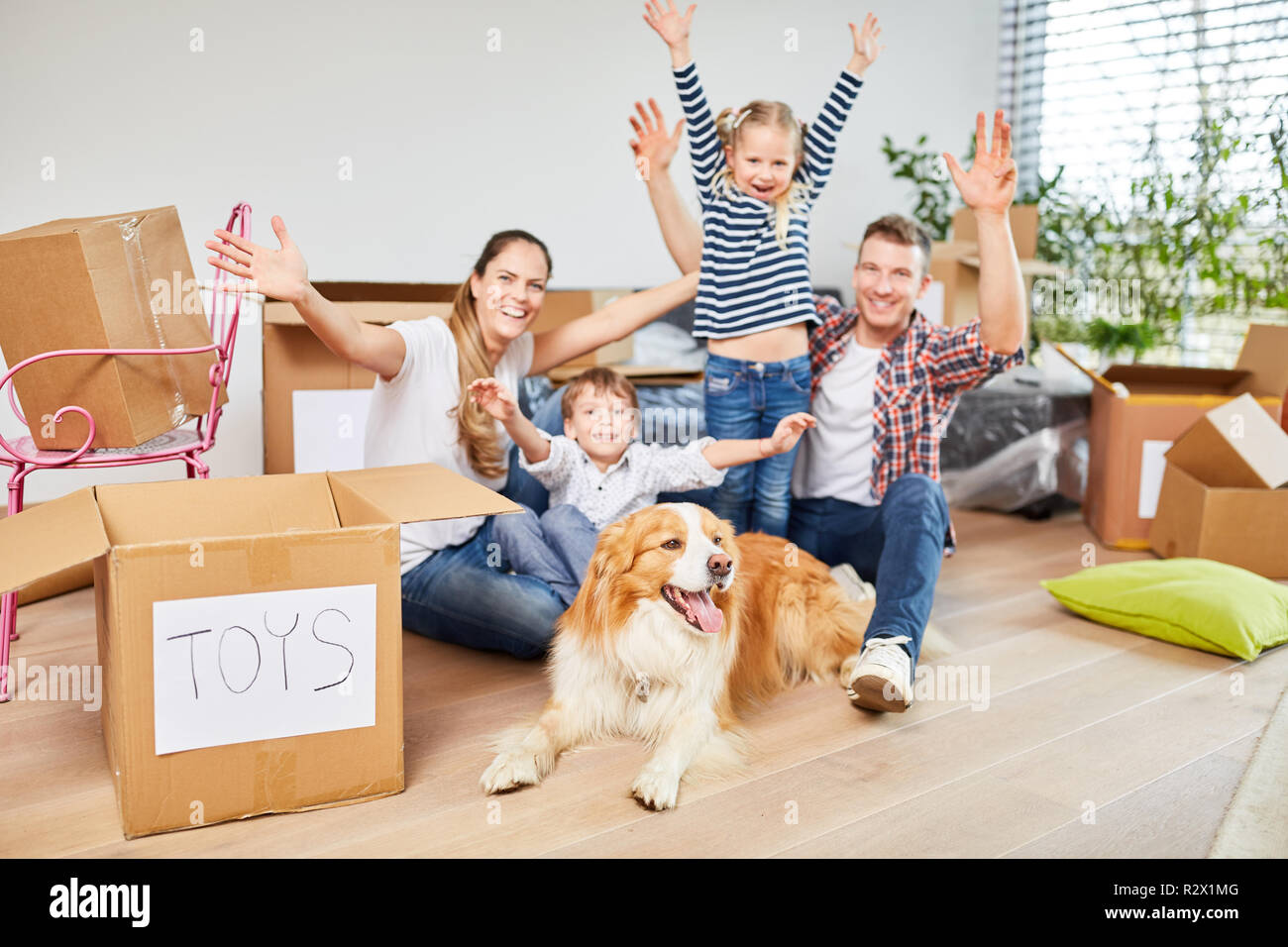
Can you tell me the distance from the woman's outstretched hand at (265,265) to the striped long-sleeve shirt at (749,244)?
3.15ft

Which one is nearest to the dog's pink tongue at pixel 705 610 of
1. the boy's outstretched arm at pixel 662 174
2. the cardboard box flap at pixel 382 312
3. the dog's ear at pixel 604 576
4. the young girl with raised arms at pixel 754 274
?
the dog's ear at pixel 604 576

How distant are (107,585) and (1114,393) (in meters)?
2.79

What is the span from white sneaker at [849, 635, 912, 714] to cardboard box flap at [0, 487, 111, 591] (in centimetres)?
121

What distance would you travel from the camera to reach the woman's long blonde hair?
7.11ft

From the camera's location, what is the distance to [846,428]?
2.51 metres

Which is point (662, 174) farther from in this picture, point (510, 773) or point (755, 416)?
point (510, 773)

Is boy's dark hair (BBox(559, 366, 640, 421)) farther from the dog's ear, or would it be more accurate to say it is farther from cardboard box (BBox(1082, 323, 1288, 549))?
cardboard box (BBox(1082, 323, 1288, 549))

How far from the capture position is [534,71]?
3516 millimetres

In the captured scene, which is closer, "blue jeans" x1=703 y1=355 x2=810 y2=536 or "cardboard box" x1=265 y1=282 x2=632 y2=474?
"blue jeans" x1=703 y1=355 x2=810 y2=536

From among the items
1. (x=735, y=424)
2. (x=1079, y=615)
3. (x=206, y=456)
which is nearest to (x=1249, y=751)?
(x=1079, y=615)

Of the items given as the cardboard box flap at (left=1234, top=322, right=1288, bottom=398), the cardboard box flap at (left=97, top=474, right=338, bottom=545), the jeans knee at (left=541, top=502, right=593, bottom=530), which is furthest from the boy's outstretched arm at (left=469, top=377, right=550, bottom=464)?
the cardboard box flap at (left=1234, top=322, right=1288, bottom=398)

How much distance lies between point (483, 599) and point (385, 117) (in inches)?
73.3

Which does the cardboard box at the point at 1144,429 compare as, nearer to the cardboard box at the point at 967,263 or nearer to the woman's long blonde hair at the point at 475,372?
→ the cardboard box at the point at 967,263

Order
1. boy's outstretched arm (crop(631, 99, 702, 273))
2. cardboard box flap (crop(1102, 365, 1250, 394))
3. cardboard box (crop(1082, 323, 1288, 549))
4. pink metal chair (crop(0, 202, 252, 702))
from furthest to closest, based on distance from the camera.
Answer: cardboard box flap (crop(1102, 365, 1250, 394)) → cardboard box (crop(1082, 323, 1288, 549)) → boy's outstretched arm (crop(631, 99, 702, 273)) → pink metal chair (crop(0, 202, 252, 702))
